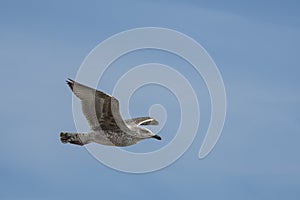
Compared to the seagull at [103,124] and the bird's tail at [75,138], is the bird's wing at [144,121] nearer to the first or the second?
the seagull at [103,124]

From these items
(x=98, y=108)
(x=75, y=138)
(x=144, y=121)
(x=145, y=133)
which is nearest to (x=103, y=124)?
(x=98, y=108)

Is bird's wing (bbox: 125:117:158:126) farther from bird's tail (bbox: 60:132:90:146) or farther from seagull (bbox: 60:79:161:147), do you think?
bird's tail (bbox: 60:132:90:146)

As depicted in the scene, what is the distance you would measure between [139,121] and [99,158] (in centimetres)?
389

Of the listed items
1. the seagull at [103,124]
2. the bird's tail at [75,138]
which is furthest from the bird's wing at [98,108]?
the bird's tail at [75,138]

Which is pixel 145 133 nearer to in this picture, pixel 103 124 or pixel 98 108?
pixel 103 124

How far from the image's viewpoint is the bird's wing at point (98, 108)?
82.5 ft

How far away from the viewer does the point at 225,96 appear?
26.1 m

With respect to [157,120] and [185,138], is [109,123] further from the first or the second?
[157,120]

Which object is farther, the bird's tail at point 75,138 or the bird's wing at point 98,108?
the bird's tail at point 75,138

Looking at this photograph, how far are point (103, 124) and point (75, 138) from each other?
3.30 ft

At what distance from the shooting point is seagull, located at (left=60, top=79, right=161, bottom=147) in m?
25.3

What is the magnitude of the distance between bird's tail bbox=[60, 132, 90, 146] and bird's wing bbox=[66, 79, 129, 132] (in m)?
0.43

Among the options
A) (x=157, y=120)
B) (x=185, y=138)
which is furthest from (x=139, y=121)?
(x=185, y=138)

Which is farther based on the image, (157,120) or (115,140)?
(157,120)
